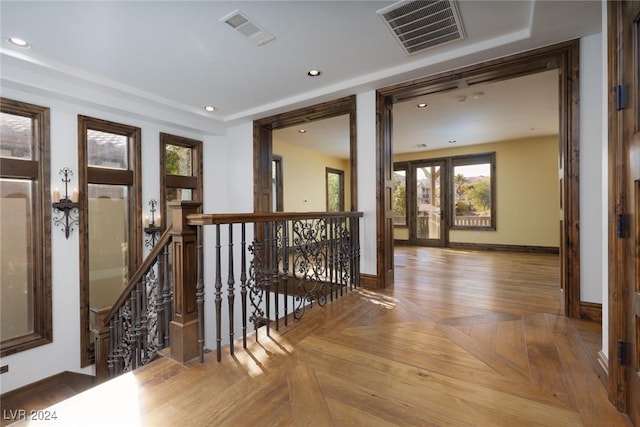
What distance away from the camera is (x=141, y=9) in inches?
88.7

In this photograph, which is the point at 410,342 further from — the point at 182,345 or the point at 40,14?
the point at 40,14

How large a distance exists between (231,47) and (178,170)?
2896 millimetres

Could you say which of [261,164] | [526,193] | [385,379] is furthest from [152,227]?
[526,193]

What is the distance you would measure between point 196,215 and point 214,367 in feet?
3.07

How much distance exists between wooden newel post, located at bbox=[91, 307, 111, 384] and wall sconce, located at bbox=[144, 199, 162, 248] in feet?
4.33

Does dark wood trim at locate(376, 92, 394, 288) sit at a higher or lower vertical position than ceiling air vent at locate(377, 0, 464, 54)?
lower

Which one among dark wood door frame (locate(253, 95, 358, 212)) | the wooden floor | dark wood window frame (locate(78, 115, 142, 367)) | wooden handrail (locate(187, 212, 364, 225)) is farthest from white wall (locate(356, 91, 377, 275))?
dark wood window frame (locate(78, 115, 142, 367))

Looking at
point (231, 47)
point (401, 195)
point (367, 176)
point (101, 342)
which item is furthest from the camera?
point (401, 195)

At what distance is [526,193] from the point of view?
21.6ft

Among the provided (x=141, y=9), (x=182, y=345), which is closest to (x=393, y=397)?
(x=182, y=345)

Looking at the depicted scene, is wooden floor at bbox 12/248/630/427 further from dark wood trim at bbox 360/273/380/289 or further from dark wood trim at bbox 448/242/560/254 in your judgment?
dark wood trim at bbox 448/242/560/254

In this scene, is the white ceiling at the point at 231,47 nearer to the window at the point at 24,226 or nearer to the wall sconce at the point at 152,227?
Answer: the window at the point at 24,226

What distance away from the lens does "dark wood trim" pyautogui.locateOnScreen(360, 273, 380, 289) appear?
11.5 ft

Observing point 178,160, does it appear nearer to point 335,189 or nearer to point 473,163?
point 335,189
